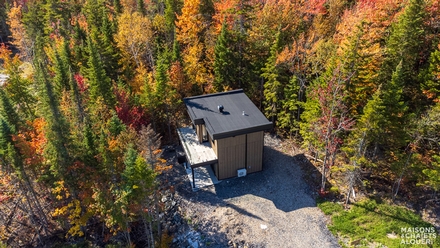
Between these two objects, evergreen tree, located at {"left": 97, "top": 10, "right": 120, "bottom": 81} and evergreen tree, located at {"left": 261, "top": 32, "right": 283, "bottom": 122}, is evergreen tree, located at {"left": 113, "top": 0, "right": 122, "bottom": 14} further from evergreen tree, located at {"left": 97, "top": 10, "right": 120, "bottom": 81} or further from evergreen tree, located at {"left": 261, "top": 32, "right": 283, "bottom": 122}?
evergreen tree, located at {"left": 261, "top": 32, "right": 283, "bottom": 122}

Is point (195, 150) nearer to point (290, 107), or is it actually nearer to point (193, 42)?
point (290, 107)

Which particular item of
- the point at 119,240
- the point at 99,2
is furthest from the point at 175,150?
the point at 99,2

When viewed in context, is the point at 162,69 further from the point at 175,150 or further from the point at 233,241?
the point at 233,241

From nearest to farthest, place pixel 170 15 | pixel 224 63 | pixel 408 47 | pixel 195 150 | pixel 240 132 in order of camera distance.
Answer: pixel 408 47
pixel 240 132
pixel 195 150
pixel 224 63
pixel 170 15

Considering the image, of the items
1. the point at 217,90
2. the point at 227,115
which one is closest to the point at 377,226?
the point at 227,115

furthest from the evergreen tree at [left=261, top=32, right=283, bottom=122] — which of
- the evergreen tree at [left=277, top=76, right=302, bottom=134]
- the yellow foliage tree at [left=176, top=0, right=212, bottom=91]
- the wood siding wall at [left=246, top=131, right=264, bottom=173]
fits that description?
the yellow foliage tree at [left=176, top=0, right=212, bottom=91]

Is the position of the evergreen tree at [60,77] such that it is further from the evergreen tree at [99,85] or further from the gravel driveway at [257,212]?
the gravel driveway at [257,212]
